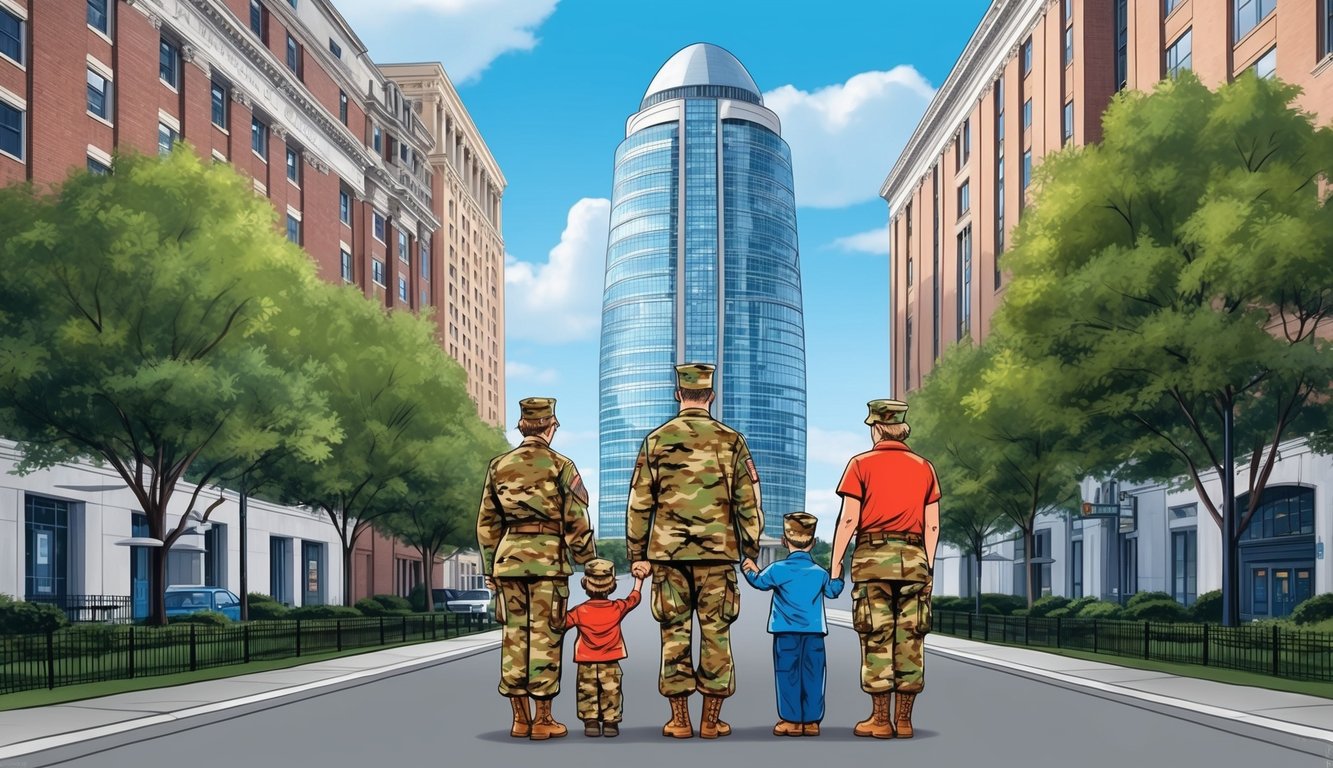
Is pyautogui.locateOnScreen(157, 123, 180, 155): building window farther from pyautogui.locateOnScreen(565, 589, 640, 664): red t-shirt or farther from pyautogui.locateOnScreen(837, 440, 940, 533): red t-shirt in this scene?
pyautogui.locateOnScreen(837, 440, 940, 533): red t-shirt

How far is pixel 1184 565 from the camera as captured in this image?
161ft

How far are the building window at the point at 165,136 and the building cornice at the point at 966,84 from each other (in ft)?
126

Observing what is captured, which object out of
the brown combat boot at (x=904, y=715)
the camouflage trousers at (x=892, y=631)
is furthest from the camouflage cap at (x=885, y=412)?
the brown combat boot at (x=904, y=715)

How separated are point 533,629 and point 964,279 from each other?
72045 mm

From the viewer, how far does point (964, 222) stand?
80.4m

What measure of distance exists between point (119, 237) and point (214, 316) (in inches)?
100


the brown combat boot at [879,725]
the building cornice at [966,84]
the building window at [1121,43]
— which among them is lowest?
the brown combat boot at [879,725]

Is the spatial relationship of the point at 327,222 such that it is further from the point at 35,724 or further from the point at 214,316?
the point at 35,724

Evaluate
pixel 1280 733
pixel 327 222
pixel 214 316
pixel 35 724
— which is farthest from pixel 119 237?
pixel 327 222

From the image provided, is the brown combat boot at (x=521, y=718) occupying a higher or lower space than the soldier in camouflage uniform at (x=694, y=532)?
lower

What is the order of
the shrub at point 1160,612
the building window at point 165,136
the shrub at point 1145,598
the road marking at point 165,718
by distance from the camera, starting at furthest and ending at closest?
the building window at point 165,136, the shrub at point 1145,598, the shrub at point 1160,612, the road marking at point 165,718

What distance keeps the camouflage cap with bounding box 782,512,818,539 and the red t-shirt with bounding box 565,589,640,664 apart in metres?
1.33

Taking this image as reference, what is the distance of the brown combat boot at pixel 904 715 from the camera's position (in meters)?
11.1

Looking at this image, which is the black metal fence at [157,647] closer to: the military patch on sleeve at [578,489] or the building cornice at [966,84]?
the military patch on sleeve at [578,489]
